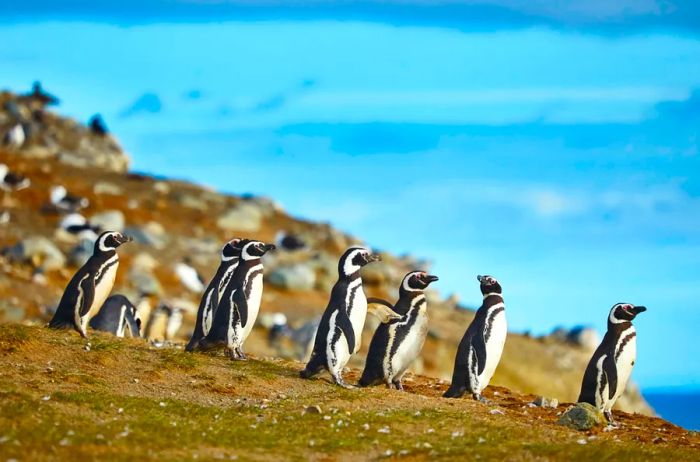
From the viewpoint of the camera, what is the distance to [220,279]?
2086cm

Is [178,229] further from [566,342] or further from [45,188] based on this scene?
[566,342]

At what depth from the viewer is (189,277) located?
4722 cm

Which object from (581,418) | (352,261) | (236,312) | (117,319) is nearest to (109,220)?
(117,319)

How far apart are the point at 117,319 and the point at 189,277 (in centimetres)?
2321

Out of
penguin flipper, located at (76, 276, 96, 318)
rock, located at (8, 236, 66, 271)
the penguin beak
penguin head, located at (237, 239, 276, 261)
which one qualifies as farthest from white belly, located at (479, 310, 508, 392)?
rock, located at (8, 236, 66, 271)

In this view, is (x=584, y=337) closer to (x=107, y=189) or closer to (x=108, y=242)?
(x=107, y=189)

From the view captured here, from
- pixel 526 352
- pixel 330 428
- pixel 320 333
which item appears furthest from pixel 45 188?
pixel 330 428

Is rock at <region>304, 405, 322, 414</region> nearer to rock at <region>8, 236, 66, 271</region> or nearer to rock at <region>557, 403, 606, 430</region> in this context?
rock at <region>557, 403, 606, 430</region>

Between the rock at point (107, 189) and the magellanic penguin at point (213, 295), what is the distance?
121 ft

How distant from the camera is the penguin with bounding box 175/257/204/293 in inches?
1843

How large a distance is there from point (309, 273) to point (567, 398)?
43.8 feet

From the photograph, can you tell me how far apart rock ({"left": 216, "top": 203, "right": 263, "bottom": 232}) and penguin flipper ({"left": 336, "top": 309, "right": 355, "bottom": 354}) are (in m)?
39.4

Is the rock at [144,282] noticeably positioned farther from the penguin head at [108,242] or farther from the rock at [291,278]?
the penguin head at [108,242]

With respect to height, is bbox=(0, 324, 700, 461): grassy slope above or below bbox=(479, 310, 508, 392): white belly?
below
